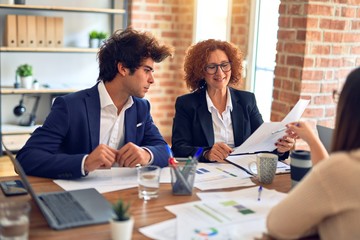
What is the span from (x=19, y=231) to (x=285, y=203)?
63cm

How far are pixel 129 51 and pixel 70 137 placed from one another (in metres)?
0.45

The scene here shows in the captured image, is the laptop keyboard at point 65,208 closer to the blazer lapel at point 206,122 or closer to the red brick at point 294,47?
the blazer lapel at point 206,122

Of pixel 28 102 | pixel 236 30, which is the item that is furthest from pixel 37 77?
pixel 236 30

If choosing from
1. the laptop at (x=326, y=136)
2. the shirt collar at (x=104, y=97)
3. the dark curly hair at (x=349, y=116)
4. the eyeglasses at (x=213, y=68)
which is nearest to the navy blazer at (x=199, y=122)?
the eyeglasses at (x=213, y=68)

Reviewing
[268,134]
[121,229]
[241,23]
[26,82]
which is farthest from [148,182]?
[26,82]

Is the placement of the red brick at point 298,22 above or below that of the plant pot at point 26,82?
above

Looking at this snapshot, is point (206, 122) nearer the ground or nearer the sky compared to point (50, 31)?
nearer the ground

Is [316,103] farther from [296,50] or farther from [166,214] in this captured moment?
[166,214]

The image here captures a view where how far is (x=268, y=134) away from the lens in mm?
1936

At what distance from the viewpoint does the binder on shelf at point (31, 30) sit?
14.1ft

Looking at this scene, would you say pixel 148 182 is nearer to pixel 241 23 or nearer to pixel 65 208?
pixel 65 208

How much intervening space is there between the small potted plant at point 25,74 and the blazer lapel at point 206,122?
2463mm

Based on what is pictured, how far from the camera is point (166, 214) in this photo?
4.56ft

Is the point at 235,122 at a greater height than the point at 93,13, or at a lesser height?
lesser
